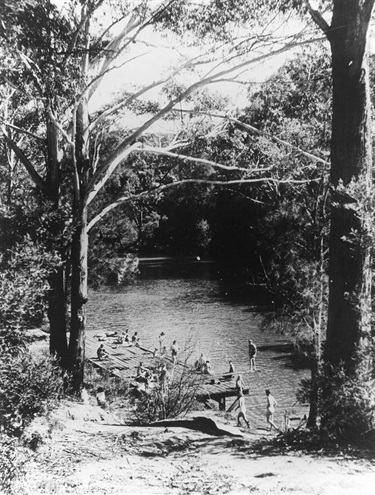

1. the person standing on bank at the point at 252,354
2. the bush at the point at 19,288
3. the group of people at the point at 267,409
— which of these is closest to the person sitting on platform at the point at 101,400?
the group of people at the point at 267,409

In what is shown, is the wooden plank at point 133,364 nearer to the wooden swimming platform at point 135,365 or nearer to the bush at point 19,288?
the wooden swimming platform at point 135,365

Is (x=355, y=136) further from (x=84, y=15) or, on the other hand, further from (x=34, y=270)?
(x=84, y=15)

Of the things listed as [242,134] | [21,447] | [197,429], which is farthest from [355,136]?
[242,134]

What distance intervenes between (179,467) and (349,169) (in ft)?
12.1

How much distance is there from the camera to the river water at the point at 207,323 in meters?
15.6

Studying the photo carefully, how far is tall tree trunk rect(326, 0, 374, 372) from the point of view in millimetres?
5660

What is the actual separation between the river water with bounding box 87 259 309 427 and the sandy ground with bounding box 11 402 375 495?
336 centimetres

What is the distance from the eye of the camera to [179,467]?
505 centimetres

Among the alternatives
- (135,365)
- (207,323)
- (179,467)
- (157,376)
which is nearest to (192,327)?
(157,376)

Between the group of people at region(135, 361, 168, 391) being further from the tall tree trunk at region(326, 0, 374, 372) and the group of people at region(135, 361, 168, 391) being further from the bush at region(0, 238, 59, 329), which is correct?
the tall tree trunk at region(326, 0, 374, 372)

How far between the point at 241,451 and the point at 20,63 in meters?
6.35

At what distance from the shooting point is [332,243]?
6.01m

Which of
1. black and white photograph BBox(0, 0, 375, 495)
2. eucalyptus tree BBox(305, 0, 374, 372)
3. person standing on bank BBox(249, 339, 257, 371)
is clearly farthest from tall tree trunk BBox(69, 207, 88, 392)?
person standing on bank BBox(249, 339, 257, 371)

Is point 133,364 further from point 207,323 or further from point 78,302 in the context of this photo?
point 207,323
